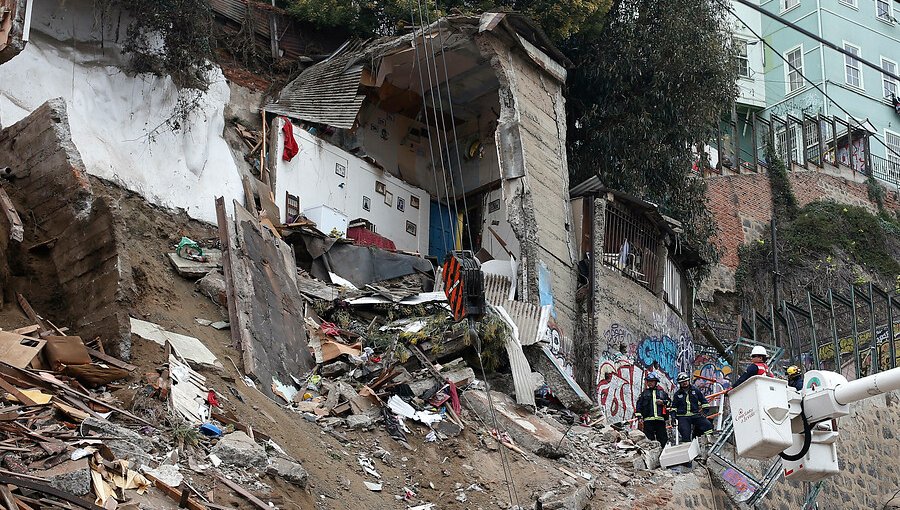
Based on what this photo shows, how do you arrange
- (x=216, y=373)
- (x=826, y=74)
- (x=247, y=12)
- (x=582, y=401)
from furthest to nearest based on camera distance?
A: (x=826, y=74) → (x=247, y=12) → (x=582, y=401) → (x=216, y=373)

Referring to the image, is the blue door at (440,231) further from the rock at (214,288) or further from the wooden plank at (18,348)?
the wooden plank at (18,348)

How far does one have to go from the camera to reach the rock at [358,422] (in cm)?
1396

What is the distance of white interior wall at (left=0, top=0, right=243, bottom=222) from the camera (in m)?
17.2

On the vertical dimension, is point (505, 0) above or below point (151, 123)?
above

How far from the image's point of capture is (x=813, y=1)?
3834 cm

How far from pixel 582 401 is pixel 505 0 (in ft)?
31.0

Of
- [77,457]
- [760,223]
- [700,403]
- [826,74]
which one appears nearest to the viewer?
[77,457]

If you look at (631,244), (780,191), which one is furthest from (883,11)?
(631,244)

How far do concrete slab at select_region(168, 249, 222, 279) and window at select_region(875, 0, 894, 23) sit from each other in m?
30.5

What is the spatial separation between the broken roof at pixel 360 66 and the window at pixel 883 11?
877 inches

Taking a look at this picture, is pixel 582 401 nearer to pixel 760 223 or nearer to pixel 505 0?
pixel 505 0

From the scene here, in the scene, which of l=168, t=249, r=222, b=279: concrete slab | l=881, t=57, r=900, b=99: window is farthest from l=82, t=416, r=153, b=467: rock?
l=881, t=57, r=900, b=99: window

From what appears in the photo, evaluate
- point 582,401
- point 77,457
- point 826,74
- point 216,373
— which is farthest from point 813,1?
point 77,457

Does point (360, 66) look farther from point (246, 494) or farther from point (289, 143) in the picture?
point (246, 494)
